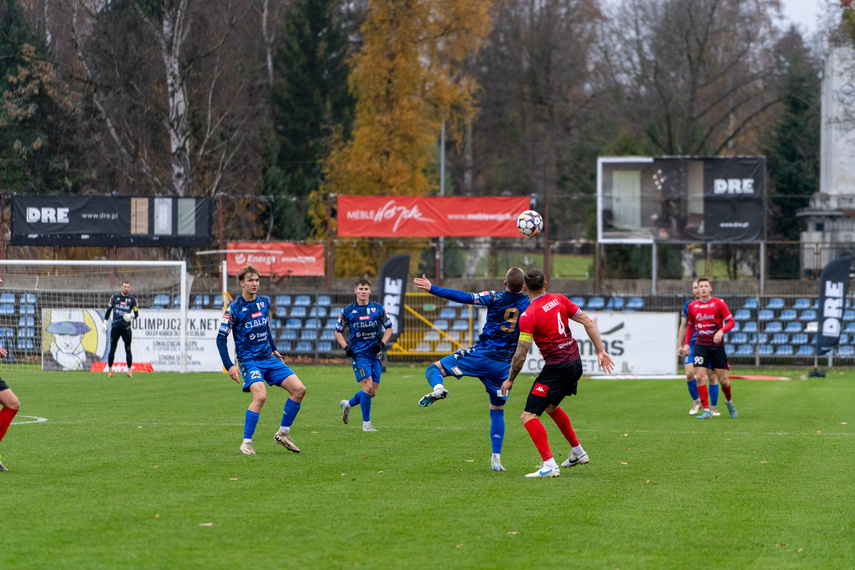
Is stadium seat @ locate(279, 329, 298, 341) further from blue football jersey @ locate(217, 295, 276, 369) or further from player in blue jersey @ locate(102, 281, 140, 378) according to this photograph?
blue football jersey @ locate(217, 295, 276, 369)

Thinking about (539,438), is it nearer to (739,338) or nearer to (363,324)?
(363,324)

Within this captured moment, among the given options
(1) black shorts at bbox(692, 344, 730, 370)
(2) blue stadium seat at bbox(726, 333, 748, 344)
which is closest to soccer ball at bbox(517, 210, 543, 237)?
(1) black shorts at bbox(692, 344, 730, 370)

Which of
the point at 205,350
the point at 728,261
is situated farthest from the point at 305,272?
the point at 728,261

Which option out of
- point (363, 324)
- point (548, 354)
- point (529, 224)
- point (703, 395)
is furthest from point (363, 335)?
point (703, 395)

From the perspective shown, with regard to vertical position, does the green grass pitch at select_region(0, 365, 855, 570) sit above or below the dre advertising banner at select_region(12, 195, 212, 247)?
below

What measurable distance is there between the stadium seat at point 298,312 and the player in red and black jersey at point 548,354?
20982 mm

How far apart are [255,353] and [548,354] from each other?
11.2 ft

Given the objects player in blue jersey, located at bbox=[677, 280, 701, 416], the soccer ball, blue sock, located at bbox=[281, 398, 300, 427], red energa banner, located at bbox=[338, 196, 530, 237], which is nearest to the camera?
blue sock, located at bbox=[281, 398, 300, 427]

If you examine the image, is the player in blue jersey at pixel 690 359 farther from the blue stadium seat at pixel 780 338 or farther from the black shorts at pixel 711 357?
the blue stadium seat at pixel 780 338

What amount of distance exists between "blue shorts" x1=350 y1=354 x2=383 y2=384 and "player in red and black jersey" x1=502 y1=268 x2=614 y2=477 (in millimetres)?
4180

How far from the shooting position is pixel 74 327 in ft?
81.1

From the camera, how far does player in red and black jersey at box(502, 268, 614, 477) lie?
8.98 metres

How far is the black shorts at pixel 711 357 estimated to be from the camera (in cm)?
1533

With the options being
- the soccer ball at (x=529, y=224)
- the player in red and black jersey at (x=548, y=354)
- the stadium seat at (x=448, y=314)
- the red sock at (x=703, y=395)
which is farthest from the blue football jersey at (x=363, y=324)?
the stadium seat at (x=448, y=314)
